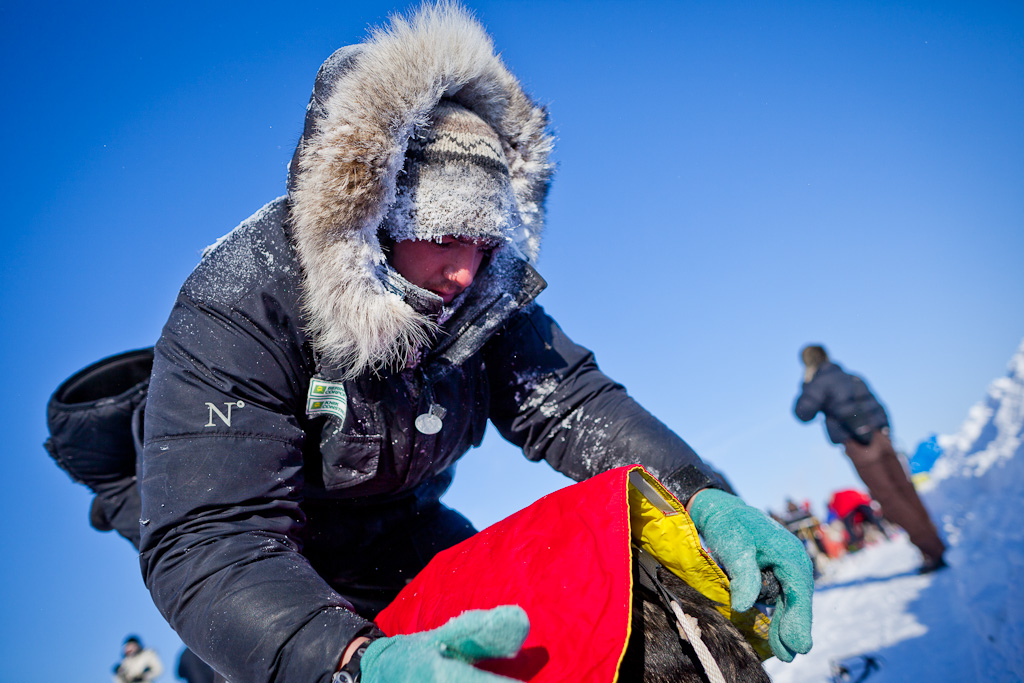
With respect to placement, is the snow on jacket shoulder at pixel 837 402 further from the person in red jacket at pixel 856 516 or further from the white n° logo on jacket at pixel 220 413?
the person in red jacket at pixel 856 516

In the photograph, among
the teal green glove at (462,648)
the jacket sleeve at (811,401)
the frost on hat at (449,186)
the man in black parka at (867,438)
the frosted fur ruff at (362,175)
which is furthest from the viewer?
the jacket sleeve at (811,401)

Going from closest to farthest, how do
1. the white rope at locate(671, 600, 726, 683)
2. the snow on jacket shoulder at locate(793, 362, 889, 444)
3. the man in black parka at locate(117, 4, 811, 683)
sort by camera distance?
the white rope at locate(671, 600, 726, 683) < the man in black parka at locate(117, 4, 811, 683) < the snow on jacket shoulder at locate(793, 362, 889, 444)

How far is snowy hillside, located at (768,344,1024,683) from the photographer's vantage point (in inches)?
102

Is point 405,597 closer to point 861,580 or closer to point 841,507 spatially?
point 861,580

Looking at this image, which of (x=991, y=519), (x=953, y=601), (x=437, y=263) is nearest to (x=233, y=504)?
(x=437, y=263)

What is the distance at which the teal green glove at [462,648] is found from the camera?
857mm

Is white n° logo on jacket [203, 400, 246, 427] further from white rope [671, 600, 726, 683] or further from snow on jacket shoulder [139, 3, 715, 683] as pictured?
white rope [671, 600, 726, 683]

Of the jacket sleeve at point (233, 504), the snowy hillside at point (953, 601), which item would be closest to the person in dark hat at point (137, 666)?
the snowy hillside at point (953, 601)

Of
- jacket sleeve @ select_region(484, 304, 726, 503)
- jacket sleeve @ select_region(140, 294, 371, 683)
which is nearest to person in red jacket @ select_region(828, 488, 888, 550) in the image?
jacket sleeve @ select_region(484, 304, 726, 503)

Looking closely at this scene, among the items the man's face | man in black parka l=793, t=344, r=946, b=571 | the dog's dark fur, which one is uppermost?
man in black parka l=793, t=344, r=946, b=571

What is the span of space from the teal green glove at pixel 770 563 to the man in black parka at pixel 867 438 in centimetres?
325

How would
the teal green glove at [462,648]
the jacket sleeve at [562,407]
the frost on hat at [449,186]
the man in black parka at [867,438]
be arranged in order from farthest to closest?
the man in black parka at [867,438]
the jacket sleeve at [562,407]
the frost on hat at [449,186]
the teal green glove at [462,648]

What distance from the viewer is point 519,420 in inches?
77.4

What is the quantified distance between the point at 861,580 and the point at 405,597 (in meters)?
5.10
